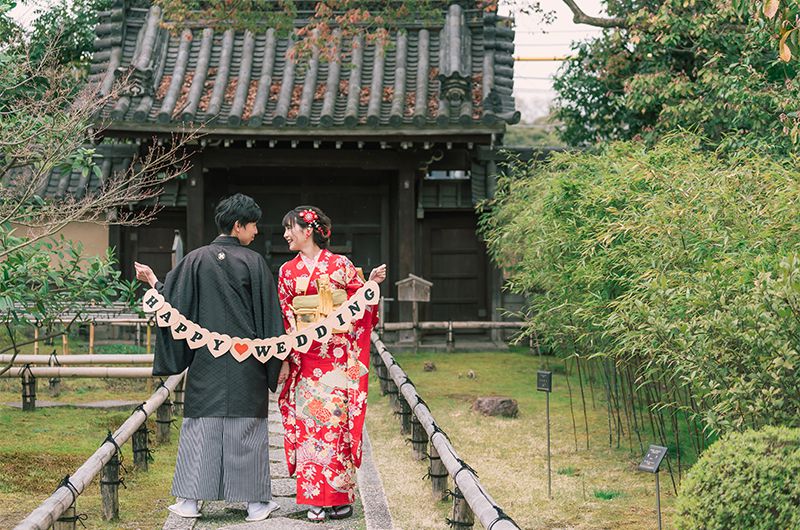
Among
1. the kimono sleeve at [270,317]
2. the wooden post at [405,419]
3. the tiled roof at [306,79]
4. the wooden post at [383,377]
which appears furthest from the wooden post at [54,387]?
the kimono sleeve at [270,317]

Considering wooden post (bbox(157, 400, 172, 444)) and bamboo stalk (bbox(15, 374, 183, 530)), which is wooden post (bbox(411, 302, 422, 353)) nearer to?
wooden post (bbox(157, 400, 172, 444))

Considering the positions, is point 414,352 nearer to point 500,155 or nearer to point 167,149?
point 500,155

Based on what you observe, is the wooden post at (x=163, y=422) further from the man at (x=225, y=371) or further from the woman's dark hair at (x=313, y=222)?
the woman's dark hair at (x=313, y=222)

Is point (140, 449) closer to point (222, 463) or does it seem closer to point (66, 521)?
point (222, 463)

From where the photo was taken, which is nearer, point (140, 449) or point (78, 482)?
point (78, 482)

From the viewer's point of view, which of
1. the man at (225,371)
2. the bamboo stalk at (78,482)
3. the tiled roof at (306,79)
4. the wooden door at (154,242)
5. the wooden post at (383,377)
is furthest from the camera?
the wooden door at (154,242)

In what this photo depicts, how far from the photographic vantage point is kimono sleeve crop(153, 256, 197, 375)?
6.14m

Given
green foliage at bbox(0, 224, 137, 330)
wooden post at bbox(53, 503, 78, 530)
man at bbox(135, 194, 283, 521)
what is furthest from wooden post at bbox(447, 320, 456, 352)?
wooden post at bbox(53, 503, 78, 530)

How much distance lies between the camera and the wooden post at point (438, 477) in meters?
6.93

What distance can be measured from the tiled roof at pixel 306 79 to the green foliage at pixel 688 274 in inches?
175

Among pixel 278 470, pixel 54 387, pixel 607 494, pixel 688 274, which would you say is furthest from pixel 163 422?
pixel 688 274

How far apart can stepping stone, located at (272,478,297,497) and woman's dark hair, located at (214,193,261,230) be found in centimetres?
179

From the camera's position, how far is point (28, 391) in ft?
33.4

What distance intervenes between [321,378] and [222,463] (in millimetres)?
785
